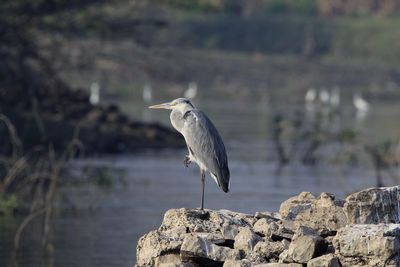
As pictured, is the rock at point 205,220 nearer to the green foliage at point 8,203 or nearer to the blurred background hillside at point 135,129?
the blurred background hillside at point 135,129

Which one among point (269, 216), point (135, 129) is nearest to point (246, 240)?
point (269, 216)

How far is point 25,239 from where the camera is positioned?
19016 millimetres

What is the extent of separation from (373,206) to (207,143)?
2722 mm

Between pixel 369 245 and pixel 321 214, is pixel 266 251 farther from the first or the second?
pixel 369 245

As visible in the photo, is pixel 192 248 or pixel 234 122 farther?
pixel 234 122

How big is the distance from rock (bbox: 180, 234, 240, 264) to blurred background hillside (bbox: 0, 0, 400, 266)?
6515 millimetres

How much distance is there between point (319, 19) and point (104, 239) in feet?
182

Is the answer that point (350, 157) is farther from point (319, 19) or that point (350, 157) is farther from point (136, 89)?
point (319, 19)

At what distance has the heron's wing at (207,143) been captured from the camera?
12.4 meters

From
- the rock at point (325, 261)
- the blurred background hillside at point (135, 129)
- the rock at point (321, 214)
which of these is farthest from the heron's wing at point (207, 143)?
the blurred background hillside at point (135, 129)

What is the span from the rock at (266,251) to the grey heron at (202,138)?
237 cm

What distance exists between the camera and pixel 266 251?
1014 cm

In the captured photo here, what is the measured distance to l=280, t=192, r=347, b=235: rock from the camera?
10344 millimetres

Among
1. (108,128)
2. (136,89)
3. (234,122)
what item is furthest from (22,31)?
(136,89)
